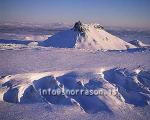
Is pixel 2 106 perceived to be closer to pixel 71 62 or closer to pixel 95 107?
pixel 95 107

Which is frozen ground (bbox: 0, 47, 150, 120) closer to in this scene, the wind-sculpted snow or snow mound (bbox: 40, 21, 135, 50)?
the wind-sculpted snow

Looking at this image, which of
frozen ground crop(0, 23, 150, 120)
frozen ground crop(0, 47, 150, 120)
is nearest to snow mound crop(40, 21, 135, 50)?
frozen ground crop(0, 47, 150, 120)

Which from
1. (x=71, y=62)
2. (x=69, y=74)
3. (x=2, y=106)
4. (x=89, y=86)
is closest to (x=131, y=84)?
(x=89, y=86)

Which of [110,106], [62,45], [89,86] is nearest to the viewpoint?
[110,106]

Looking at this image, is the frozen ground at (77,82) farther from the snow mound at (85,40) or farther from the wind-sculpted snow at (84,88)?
the snow mound at (85,40)

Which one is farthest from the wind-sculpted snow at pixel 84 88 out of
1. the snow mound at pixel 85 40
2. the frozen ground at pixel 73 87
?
the snow mound at pixel 85 40

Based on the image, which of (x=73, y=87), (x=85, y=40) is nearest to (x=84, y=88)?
(x=73, y=87)
